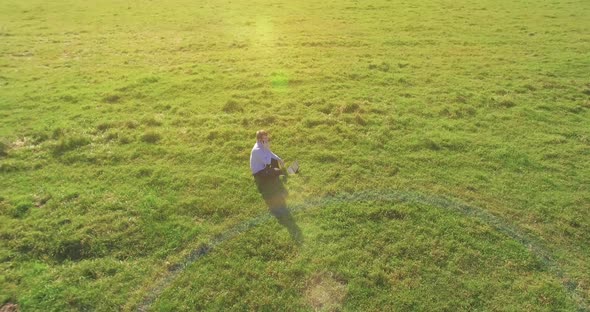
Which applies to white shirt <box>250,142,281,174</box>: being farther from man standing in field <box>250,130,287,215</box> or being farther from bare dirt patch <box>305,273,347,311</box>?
bare dirt patch <box>305,273,347,311</box>

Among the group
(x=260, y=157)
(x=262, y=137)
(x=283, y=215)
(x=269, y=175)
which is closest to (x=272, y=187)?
(x=269, y=175)

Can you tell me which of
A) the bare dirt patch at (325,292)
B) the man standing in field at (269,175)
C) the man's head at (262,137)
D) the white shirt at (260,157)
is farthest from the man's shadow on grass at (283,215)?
the man's head at (262,137)

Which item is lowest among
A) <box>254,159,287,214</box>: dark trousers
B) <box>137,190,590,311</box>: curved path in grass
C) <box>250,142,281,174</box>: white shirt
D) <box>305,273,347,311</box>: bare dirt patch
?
<box>305,273,347,311</box>: bare dirt patch

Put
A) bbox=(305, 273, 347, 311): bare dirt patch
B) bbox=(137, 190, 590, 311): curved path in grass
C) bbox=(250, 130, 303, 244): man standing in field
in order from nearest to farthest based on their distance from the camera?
bbox=(305, 273, 347, 311): bare dirt patch → bbox=(137, 190, 590, 311): curved path in grass → bbox=(250, 130, 303, 244): man standing in field

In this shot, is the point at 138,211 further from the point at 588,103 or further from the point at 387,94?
the point at 588,103

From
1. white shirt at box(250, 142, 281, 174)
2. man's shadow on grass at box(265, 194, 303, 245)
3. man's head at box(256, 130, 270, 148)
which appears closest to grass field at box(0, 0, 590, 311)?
man's shadow on grass at box(265, 194, 303, 245)

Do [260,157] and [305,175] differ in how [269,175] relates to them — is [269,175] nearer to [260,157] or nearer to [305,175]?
[260,157]
